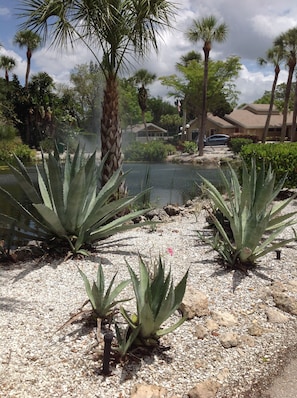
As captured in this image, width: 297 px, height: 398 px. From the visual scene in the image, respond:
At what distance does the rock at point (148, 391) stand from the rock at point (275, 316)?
1372mm

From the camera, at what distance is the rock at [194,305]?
11.4 feet

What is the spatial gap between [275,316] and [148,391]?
1.54m

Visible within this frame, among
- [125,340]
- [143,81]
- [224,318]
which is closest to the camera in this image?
[125,340]

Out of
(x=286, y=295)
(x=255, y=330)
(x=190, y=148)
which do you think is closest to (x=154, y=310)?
(x=255, y=330)

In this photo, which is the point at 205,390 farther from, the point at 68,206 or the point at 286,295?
the point at 68,206

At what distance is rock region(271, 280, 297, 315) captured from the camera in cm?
374

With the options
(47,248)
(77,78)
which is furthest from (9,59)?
(47,248)

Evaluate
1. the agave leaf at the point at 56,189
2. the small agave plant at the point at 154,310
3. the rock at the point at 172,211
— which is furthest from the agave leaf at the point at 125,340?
the rock at the point at 172,211

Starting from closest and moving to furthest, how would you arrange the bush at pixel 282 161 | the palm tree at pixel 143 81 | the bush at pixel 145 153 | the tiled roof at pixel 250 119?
the bush at pixel 282 161 → the bush at pixel 145 153 → the palm tree at pixel 143 81 → the tiled roof at pixel 250 119

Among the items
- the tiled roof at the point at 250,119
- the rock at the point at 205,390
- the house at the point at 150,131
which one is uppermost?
the tiled roof at the point at 250,119

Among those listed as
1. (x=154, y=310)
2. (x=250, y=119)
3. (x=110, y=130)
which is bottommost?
(x=154, y=310)

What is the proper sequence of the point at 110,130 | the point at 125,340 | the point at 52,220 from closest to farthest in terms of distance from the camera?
the point at 125,340 < the point at 52,220 < the point at 110,130

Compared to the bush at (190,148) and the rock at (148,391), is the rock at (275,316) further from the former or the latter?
the bush at (190,148)

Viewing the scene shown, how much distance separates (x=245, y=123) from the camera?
4978 cm
